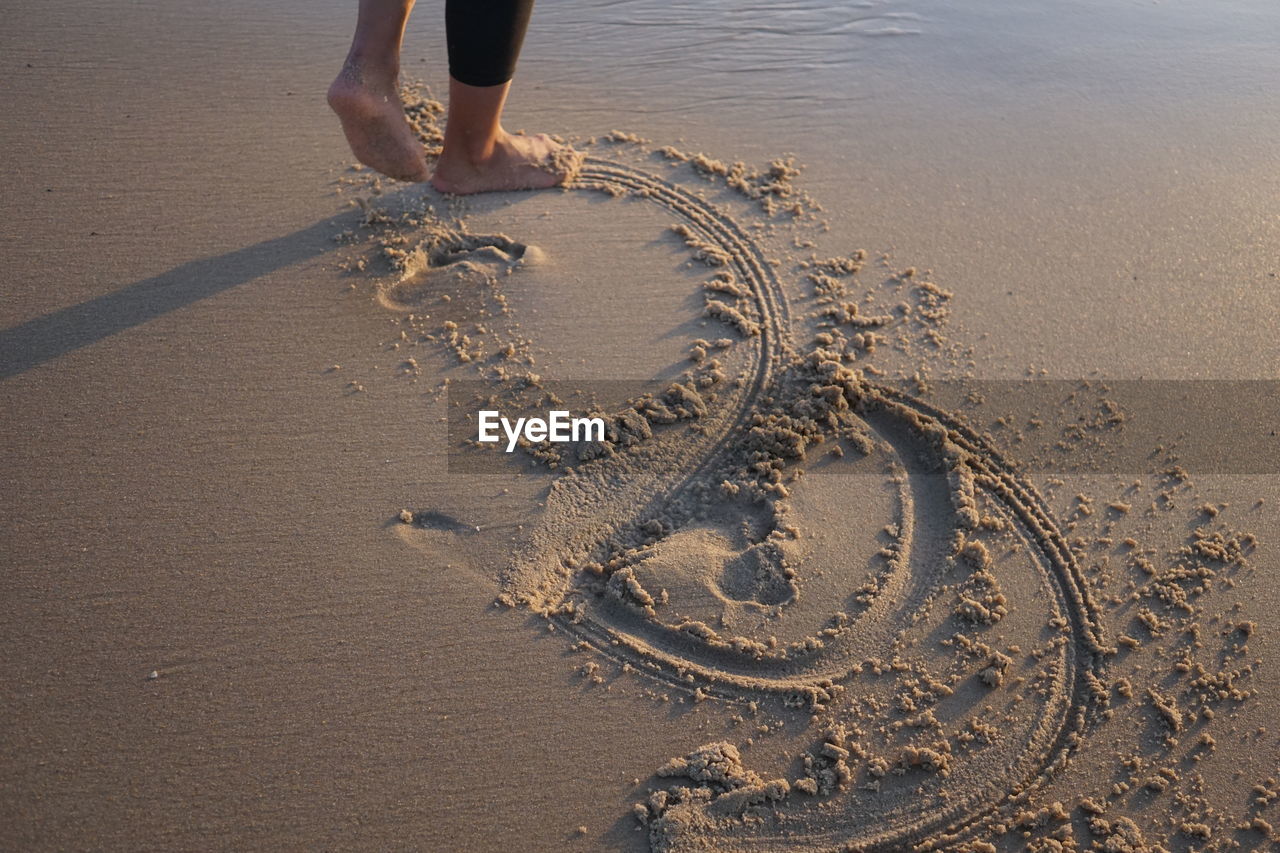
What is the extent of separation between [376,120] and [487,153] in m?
0.44

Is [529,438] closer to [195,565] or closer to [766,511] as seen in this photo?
[766,511]

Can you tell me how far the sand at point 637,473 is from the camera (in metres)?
1.67

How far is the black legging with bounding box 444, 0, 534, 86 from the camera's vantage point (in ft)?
7.79

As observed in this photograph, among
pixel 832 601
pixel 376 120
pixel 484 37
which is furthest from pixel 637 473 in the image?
pixel 484 37

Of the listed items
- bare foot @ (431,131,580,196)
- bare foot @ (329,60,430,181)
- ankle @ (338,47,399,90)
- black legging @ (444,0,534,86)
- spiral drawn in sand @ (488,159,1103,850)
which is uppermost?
black legging @ (444,0,534,86)

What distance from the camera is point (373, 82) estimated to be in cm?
232

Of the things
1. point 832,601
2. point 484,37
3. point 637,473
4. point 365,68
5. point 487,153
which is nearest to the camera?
point 832,601

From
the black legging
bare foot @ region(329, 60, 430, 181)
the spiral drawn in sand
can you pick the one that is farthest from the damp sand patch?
the black legging

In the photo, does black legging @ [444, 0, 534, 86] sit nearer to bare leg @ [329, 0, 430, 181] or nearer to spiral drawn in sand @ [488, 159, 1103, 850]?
bare leg @ [329, 0, 430, 181]

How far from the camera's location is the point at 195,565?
1.87 m

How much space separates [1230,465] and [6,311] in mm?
2892

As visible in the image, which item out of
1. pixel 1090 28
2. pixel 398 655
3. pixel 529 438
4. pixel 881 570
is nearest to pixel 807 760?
pixel 881 570

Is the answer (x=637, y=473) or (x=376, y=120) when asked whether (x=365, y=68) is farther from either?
(x=637, y=473)

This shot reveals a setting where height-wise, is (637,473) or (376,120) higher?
(376,120)
